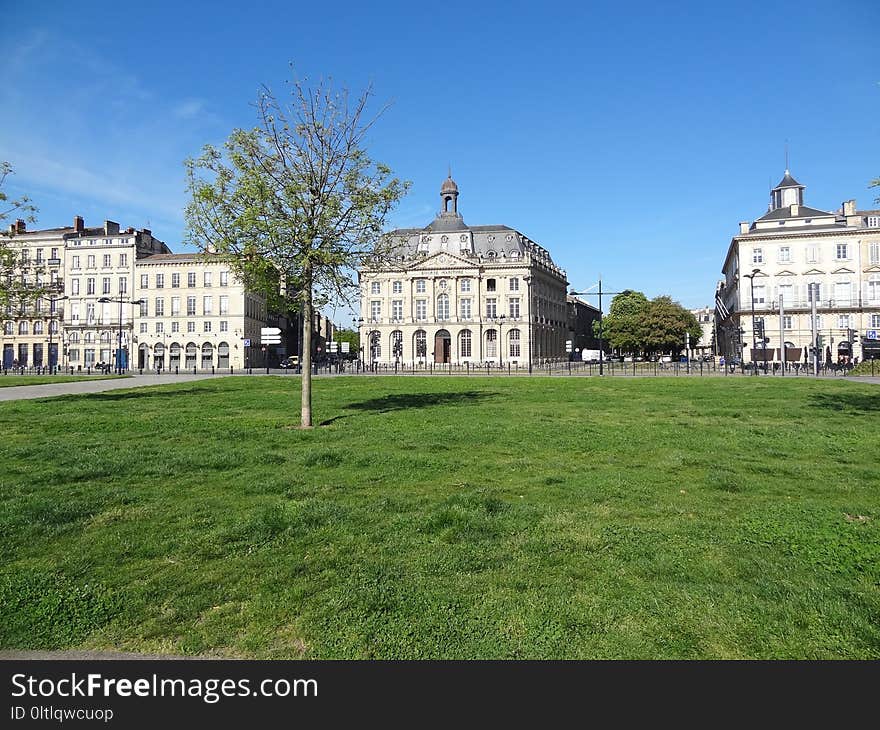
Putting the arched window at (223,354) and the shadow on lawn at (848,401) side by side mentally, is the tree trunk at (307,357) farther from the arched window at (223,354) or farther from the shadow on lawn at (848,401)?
the arched window at (223,354)

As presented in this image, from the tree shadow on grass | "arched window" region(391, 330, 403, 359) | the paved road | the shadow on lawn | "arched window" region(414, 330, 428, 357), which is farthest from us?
"arched window" region(391, 330, 403, 359)

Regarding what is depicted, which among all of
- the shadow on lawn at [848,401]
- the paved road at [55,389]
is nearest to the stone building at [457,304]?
the paved road at [55,389]

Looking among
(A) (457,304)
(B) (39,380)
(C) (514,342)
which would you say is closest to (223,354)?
(A) (457,304)

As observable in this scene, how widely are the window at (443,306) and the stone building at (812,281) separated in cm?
3748

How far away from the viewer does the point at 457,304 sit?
294ft

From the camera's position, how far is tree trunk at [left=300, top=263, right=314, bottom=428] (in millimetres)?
14183

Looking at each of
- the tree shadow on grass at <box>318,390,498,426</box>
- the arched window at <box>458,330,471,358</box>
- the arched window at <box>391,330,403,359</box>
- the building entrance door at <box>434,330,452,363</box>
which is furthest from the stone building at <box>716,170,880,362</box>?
the tree shadow on grass at <box>318,390,498,426</box>

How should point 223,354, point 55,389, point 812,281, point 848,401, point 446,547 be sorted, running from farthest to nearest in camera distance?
point 223,354, point 812,281, point 55,389, point 848,401, point 446,547

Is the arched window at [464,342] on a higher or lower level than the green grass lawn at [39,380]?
higher

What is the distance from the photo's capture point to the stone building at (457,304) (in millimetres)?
88375

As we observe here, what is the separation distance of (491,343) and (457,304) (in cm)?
770

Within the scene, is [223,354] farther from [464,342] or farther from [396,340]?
[464,342]

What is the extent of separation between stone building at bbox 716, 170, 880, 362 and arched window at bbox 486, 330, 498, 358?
30.7 meters

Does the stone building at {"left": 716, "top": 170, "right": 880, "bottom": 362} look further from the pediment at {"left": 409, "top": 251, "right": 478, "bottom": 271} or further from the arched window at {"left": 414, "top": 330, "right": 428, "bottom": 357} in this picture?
the arched window at {"left": 414, "top": 330, "right": 428, "bottom": 357}
